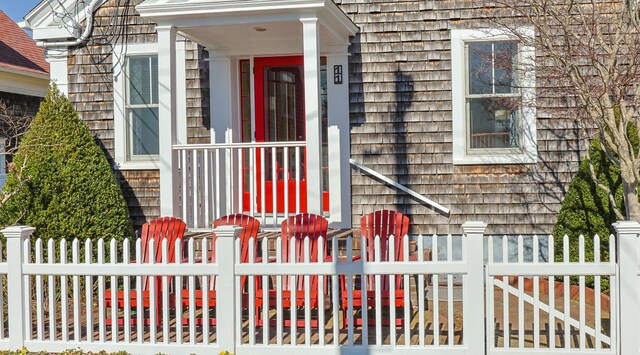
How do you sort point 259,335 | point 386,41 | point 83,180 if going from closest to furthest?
point 259,335 → point 83,180 → point 386,41

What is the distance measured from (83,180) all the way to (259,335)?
339 cm

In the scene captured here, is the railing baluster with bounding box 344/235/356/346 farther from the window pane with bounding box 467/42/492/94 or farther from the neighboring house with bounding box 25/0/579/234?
the window pane with bounding box 467/42/492/94

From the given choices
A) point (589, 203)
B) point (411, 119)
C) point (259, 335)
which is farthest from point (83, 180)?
point (589, 203)

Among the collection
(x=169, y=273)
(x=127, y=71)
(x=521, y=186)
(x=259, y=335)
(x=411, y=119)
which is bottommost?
(x=259, y=335)

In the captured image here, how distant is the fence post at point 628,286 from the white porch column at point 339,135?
4.13 meters

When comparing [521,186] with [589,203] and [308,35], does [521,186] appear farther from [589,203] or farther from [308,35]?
[308,35]

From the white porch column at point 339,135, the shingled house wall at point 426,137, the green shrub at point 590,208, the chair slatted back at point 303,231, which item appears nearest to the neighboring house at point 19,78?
the white porch column at point 339,135

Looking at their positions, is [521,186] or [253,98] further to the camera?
[253,98]

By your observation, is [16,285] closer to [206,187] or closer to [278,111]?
[206,187]

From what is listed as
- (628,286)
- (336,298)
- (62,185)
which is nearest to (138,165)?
(62,185)

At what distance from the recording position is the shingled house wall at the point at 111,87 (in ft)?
29.1

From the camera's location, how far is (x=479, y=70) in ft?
27.2

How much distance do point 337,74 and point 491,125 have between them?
79.7 inches

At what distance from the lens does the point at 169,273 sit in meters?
5.20
